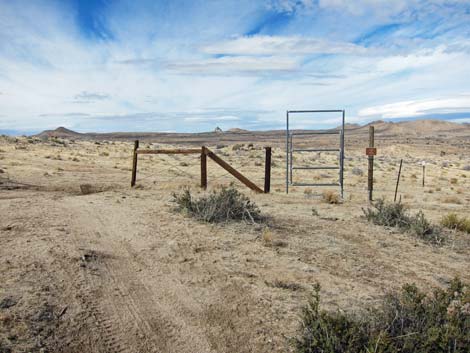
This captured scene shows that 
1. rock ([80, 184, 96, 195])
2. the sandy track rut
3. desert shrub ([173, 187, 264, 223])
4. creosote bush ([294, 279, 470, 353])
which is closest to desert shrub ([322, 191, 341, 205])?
desert shrub ([173, 187, 264, 223])

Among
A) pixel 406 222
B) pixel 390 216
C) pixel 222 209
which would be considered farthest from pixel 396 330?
pixel 390 216

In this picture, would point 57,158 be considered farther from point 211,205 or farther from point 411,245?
point 411,245

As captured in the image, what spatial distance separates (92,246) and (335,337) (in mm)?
4501

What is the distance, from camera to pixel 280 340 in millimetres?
4500

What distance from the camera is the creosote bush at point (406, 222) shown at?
886cm

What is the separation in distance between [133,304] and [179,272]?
1.18 metres

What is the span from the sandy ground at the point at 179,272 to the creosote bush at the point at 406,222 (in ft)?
0.91

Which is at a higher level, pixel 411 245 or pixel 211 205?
pixel 211 205

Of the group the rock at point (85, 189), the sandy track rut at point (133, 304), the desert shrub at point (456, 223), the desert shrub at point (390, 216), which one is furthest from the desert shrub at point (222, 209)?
the rock at point (85, 189)

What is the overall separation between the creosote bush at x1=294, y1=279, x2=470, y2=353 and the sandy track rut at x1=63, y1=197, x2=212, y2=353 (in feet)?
3.76

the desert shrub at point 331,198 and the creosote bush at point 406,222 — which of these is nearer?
the creosote bush at point 406,222

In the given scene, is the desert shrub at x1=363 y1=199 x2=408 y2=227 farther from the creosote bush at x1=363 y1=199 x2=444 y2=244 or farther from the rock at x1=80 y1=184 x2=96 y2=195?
the rock at x1=80 y1=184 x2=96 y2=195

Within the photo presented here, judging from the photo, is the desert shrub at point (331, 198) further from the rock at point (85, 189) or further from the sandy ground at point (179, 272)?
the rock at point (85, 189)

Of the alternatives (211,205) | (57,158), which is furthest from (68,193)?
(57,158)
